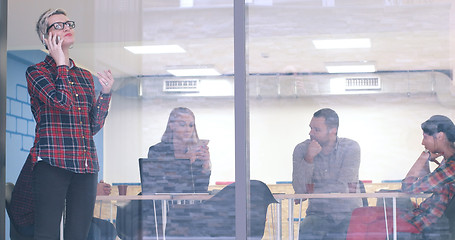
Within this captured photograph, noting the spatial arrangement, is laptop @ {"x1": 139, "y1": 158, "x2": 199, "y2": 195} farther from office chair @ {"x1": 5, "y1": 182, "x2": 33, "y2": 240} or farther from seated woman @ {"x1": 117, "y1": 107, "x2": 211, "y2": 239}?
office chair @ {"x1": 5, "y1": 182, "x2": 33, "y2": 240}

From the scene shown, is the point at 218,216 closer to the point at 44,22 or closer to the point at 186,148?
the point at 186,148

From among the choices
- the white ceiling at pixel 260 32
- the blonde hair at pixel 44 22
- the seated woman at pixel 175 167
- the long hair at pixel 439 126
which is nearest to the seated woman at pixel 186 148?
the seated woman at pixel 175 167

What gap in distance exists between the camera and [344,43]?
12.8ft

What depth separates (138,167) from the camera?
407 centimetres

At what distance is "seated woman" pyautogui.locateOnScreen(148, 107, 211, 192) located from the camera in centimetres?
399

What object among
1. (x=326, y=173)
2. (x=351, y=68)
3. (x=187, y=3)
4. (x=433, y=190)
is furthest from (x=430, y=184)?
(x=187, y=3)

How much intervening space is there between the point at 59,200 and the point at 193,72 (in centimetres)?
97

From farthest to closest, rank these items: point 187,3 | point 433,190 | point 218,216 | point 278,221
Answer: point 187,3
point 218,216
point 278,221
point 433,190

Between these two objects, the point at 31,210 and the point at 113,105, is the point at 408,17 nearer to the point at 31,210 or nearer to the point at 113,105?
the point at 113,105

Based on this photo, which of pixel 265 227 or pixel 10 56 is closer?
pixel 265 227

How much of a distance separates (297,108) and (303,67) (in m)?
Result: 0.22

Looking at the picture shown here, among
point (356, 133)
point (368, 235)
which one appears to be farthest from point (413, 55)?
point (368, 235)

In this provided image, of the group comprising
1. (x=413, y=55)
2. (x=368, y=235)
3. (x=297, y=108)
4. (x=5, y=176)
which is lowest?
(x=368, y=235)

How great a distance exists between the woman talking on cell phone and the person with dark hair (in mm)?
1095
